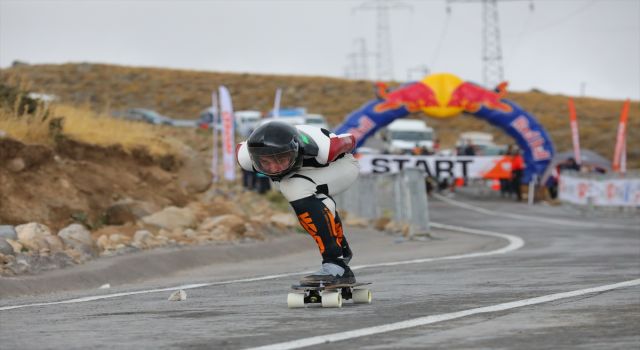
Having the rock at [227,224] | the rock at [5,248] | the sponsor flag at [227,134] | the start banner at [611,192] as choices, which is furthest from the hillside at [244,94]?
the rock at [5,248]

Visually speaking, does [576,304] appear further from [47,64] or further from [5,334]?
[47,64]

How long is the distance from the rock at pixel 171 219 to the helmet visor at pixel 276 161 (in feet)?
38.6

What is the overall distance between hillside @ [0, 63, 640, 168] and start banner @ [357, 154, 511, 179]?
4925cm

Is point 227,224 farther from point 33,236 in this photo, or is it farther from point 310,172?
point 310,172

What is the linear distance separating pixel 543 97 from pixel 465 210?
8209cm

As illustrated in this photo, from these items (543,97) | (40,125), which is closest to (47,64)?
(543,97)

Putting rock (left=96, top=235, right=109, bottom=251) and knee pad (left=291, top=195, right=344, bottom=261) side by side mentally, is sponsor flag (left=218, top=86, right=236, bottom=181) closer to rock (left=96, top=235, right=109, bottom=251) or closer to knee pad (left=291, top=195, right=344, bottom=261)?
rock (left=96, top=235, right=109, bottom=251)

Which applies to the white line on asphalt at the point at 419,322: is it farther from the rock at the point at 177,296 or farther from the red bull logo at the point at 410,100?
the red bull logo at the point at 410,100

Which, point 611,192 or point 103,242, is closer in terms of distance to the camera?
point 103,242

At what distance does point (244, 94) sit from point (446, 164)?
7086 centimetres

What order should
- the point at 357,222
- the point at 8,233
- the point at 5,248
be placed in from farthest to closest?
the point at 357,222, the point at 8,233, the point at 5,248

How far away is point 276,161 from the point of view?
330 inches

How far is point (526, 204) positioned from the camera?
4253cm

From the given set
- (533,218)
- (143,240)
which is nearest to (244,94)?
(533,218)
